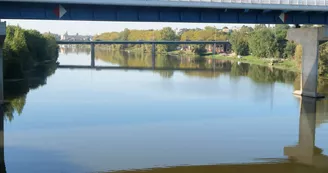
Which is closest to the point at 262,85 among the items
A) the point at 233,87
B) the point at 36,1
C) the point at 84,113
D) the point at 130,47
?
the point at 233,87

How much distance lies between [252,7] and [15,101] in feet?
61.8

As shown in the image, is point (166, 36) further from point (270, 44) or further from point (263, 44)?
point (270, 44)

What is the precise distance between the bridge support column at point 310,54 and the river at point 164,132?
1.55 m

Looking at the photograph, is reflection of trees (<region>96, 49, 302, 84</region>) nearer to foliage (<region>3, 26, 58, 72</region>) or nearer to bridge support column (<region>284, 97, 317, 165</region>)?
foliage (<region>3, 26, 58, 72</region>)

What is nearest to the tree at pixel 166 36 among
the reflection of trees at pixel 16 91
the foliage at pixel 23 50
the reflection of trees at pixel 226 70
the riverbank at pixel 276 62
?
the riverbank at pixel 276 62

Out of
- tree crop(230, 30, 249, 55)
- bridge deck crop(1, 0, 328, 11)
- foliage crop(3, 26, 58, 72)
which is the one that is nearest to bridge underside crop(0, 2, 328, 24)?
bridge deck crop(1, 0, 328, 11)

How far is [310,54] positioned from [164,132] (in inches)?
776

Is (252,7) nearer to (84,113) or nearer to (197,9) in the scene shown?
(197,9)

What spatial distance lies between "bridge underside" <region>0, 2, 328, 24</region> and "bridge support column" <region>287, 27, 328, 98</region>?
1385 millimetres

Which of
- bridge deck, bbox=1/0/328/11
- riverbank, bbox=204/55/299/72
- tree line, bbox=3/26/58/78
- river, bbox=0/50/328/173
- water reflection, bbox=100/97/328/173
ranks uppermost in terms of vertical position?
bridge deck, bbox=1/0/328/11

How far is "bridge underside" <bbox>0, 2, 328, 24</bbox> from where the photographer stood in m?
29.8

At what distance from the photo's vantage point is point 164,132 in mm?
23891

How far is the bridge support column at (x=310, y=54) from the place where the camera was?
37.5 meters

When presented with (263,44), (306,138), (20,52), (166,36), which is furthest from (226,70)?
(166,36)
